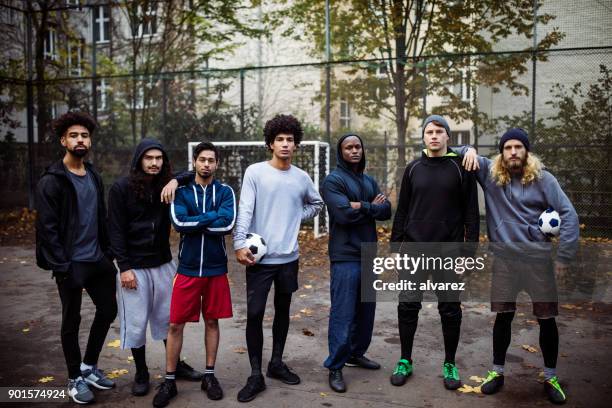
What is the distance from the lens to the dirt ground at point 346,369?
4.09 metres

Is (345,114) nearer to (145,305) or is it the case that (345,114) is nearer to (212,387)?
(145,305)

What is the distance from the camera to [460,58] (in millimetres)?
10641

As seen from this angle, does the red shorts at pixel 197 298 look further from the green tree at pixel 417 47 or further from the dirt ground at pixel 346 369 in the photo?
the green tree at pixel 417 47

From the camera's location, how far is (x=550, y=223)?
3973mm

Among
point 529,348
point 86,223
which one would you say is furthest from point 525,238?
point 86,223

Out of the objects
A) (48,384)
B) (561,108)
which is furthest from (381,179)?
(48,384)

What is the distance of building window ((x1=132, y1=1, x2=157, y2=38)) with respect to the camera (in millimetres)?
14027

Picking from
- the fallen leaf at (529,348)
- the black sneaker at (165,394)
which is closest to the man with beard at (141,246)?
the black sneaker at (165,394)

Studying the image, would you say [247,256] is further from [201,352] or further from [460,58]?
[460,58]

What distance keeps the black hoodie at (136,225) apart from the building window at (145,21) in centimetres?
1105

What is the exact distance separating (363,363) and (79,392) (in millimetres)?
2223

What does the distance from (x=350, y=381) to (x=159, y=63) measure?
459 inches

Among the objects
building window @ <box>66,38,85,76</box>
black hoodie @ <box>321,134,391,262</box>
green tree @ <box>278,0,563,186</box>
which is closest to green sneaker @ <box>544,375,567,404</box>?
black hoodie @ <box>321,134,391,262</box>

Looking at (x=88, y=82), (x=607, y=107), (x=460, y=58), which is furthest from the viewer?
(x=88, y=82)
